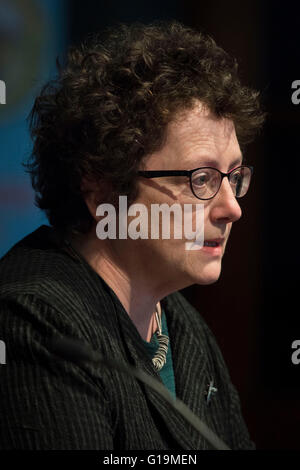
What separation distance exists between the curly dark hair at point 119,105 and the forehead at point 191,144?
0.02 meters

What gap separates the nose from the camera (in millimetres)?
1440

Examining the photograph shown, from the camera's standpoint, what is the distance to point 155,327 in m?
1.64

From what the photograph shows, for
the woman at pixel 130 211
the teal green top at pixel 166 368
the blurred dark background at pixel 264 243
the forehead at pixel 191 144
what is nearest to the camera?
the woman at pixel 130 211

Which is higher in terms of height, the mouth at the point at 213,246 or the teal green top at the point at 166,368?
the mouth at the point at 213,246

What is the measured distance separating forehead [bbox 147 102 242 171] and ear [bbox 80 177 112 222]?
115mm

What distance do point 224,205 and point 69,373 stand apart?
497mm

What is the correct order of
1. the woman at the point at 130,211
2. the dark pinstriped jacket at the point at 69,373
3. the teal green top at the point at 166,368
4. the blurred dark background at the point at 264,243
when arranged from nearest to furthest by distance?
the dark pinstriped jacket at the point at 69,373
the woman at the point at 130,211
the teal green top at the point at 166,368
the blurred dark background at the point at 264,243

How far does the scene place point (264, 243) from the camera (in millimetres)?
2719

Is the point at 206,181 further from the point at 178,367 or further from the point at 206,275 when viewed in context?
the point at 178,367

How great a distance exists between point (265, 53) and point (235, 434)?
152 centimetres

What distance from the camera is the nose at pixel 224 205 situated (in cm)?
144

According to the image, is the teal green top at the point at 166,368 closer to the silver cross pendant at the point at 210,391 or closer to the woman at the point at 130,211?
the woman at the point at 130,211

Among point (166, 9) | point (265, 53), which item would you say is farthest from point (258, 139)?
point (166, 9)

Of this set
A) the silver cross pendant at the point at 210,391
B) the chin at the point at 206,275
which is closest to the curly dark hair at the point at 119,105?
the chin at the point at 206,275
